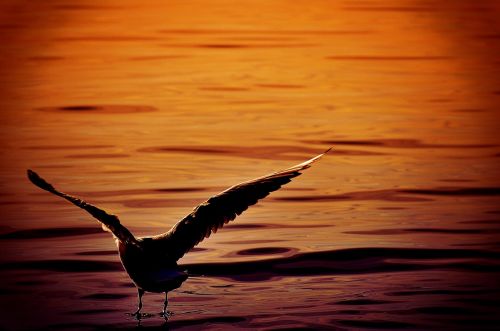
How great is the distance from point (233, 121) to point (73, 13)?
1592 cm

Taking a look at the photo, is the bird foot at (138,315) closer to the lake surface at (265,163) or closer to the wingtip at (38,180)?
the lake surface at (265,163)

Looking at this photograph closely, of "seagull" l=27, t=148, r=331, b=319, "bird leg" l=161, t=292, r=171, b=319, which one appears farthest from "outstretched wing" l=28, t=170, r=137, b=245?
"bird leg" l=161, t=292, r=171, b=319

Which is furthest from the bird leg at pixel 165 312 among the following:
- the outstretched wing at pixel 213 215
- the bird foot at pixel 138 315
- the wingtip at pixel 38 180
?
the wingtip at pixel 38 180

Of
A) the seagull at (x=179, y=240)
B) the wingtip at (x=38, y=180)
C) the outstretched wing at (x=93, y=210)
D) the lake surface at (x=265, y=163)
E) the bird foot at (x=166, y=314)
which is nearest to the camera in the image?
the outstretched wing at (x=93, y=210)

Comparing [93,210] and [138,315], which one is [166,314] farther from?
A: [93,210]

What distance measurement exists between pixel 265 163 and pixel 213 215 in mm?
6974

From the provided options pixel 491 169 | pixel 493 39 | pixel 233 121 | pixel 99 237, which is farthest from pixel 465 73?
pixel 99 237

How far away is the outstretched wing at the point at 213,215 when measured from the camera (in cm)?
859

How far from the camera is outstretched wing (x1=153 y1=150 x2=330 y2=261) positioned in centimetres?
859

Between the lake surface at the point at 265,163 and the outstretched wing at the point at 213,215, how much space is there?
1.26ft

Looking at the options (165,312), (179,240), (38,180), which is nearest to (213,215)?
(179,240)

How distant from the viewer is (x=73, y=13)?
33438 mm

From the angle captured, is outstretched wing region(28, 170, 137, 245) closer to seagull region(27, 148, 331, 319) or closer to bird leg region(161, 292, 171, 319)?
seagull region(27, 148, 331, 319)

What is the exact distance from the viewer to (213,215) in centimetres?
862
